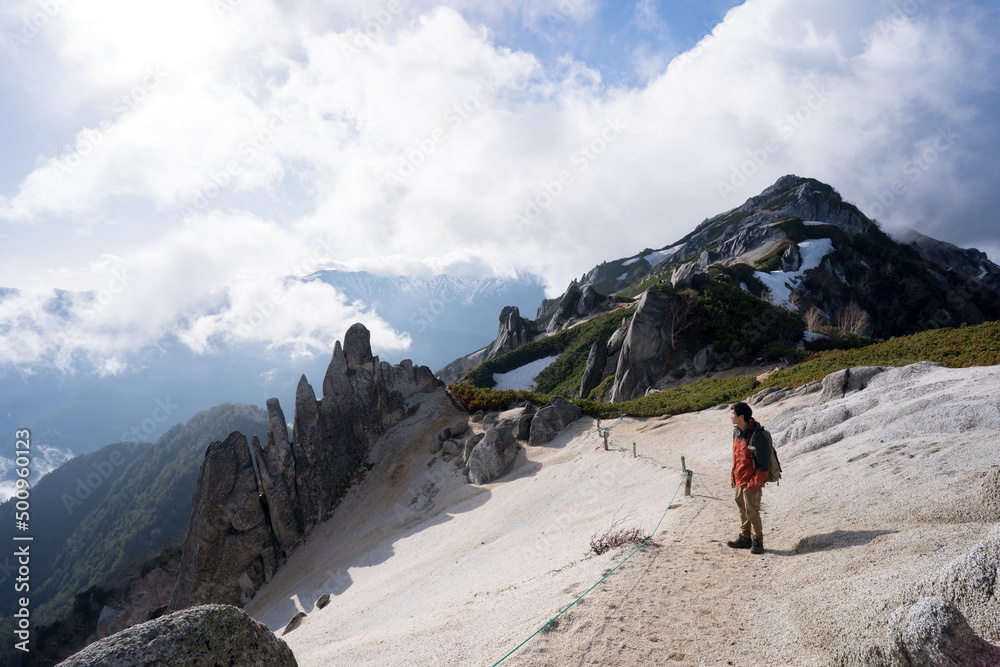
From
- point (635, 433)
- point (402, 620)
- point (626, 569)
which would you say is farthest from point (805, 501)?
point (635, 433)

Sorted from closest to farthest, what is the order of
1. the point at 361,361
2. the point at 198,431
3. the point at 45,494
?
the point at 361,361
the point at 45,494
the point at 198,431

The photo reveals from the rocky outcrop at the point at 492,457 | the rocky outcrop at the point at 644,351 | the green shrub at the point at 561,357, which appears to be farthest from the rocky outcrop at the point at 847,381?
the green shrub at the point at 561,357

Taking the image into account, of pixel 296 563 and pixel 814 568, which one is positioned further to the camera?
pixel 296 563

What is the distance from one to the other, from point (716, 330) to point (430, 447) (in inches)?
961

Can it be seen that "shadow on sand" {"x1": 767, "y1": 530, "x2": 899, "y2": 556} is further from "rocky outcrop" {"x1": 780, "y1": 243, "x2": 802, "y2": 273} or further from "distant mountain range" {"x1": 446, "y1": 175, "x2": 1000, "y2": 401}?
"rocky outcrop" {"x1": 780, "y1": 243, "x2": 802, "y2": 273}

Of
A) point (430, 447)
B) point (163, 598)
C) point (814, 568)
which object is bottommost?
point (163, 598)

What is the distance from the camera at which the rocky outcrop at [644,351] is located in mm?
35719

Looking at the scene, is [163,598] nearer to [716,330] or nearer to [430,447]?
[430,447]

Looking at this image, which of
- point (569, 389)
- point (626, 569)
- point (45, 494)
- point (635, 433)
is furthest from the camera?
point (45, 494)

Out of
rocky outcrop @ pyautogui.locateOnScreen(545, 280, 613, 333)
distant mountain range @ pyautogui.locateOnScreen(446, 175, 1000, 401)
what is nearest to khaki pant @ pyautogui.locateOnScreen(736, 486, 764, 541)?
distant mountain range @ pyautogui.locateOnScreen(446, 175, 1000, 401)

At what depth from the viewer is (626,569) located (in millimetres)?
7938

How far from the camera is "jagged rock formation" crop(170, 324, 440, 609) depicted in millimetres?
23562

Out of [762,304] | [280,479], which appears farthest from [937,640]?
[762,304]

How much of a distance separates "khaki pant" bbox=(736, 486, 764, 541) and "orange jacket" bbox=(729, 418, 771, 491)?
0.12 meters
